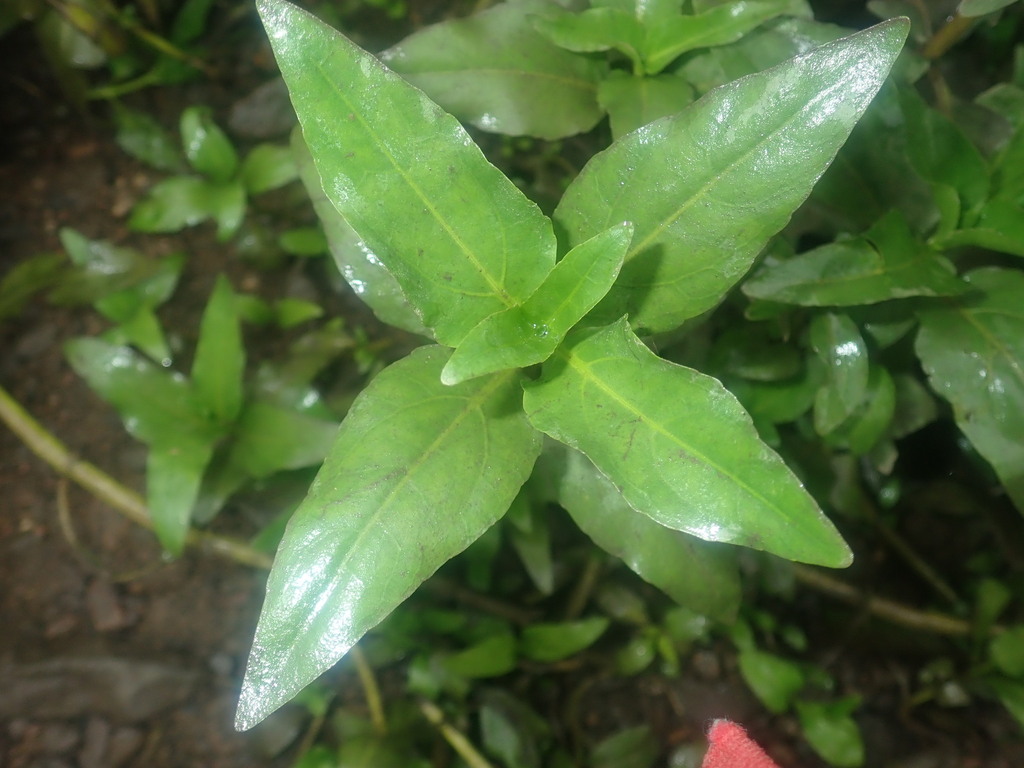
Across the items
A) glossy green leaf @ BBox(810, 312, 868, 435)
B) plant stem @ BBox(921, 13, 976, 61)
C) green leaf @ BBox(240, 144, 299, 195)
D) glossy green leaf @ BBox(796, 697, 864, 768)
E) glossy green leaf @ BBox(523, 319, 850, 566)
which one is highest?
plant stem @ BBox(921, 13, 976, 61)

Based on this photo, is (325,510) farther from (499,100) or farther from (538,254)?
(499,100)

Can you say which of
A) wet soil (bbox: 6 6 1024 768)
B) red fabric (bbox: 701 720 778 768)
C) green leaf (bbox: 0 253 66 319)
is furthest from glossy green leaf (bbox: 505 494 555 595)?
green leaf (bbox: 0 253 66 319)

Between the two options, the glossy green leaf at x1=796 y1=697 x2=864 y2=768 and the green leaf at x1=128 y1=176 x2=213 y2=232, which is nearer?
the glossy green leaf at x1=796 y1=697 x2=864 y2=768

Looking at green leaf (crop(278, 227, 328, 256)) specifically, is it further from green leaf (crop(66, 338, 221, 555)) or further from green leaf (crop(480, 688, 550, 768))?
green leaf (crop(480, 688, 550, 768))

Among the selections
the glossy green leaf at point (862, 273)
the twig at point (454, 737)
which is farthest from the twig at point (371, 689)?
the glossy green leaf at point (862, 273)

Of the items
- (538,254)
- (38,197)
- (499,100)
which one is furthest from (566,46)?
(38,197)

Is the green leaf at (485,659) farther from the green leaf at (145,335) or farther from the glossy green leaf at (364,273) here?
the green leaf at (145,335)

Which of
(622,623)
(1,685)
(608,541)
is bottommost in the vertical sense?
(1,685)
